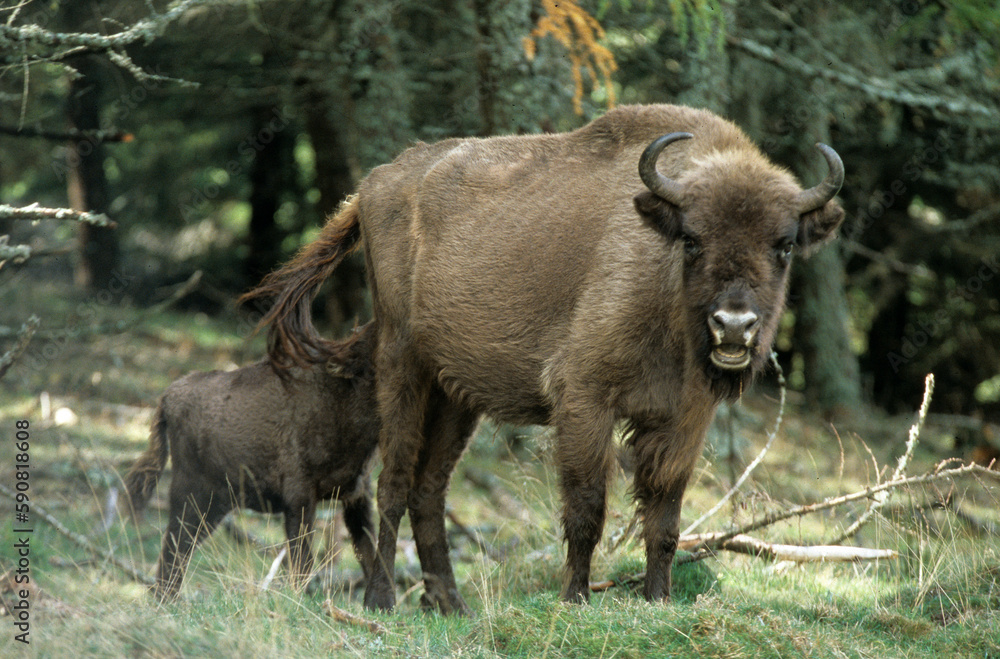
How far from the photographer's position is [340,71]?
31.3ft

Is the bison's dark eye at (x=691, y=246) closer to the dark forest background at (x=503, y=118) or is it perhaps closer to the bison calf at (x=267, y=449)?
the dark forest background at (x=503, y=118)

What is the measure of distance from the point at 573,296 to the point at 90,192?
12.8m

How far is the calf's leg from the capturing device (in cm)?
630

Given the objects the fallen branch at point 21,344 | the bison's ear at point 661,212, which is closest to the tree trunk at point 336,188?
the fallen branch at point 21,344

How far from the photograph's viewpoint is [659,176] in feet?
16.4

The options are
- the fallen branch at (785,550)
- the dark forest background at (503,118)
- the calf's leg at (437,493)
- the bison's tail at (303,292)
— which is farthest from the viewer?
the dark forest background at (503,118)

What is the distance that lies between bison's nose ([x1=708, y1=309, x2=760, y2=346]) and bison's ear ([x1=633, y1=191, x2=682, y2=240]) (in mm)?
629

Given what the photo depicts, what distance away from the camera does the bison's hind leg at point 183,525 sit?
5.95 m

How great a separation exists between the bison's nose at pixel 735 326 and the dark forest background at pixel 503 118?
2611 millimetres

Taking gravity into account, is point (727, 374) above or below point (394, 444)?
above

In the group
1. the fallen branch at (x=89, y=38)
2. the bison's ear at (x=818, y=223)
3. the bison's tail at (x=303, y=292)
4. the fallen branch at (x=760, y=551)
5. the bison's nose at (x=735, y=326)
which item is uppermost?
the fallen branch at (x=89, y=38)

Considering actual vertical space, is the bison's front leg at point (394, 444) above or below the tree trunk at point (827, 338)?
above

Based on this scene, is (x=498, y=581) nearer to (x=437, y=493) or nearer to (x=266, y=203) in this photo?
(x=437, y=493)

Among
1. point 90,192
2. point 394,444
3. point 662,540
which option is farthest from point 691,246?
point 90,192
